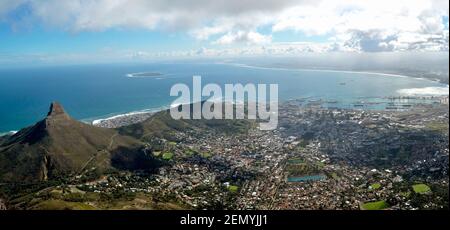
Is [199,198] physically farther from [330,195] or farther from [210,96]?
[210,96]

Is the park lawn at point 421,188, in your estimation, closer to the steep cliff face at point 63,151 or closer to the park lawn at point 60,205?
the steep cliff face at point 63,151

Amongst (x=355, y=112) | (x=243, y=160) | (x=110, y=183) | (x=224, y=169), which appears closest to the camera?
(x=110, y=183)

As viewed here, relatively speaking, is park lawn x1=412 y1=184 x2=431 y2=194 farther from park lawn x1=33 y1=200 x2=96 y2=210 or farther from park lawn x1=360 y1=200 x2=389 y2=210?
park lawn x1=33 y1=200 x2=96 y2=210

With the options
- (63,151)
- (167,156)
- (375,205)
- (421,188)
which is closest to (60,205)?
(63,151)

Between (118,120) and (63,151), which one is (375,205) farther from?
(118,120)

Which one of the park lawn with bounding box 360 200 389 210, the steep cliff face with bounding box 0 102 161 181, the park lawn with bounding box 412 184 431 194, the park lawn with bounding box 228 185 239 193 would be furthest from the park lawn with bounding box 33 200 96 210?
the park lawn with bounding box 412 184 431 194

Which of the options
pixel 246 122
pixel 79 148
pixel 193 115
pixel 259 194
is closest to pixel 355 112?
pixel 246 122
